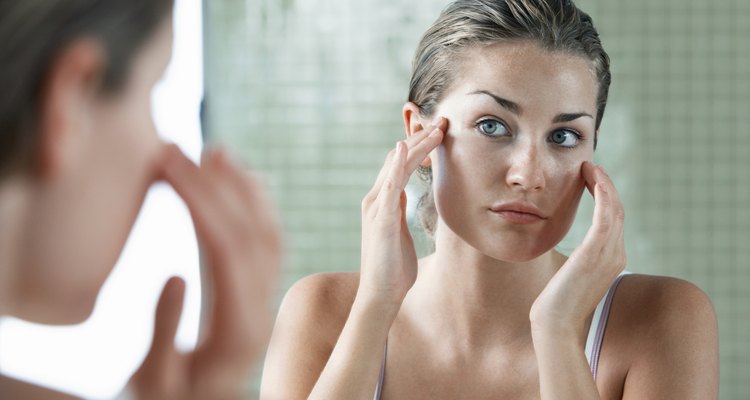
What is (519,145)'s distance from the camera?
90 centimetres

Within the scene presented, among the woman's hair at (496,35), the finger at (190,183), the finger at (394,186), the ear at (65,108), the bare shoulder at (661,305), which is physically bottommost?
the bare shoulder at (661,305)

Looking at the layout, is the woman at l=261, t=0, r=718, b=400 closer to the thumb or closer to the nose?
the nose

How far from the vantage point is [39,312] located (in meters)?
0.30

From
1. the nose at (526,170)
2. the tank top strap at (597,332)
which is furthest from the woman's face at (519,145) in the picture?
the tank top strap at (597,332)

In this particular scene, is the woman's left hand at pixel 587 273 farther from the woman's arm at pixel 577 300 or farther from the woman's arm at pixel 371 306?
the woman's arm at pixel 371 306

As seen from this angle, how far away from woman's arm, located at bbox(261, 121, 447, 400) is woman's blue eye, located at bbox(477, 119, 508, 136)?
0.05 metres

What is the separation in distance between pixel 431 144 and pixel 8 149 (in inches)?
27.0

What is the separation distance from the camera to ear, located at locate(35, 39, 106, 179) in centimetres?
28

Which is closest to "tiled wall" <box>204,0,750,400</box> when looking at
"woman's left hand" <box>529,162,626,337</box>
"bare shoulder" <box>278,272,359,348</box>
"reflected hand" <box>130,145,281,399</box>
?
"bare shoulder" <box>278,272,359,348</box>

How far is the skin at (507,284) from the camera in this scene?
0.89 meters

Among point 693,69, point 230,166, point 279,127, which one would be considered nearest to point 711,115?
point 693,69

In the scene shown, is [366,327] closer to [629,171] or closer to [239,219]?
[239,219]

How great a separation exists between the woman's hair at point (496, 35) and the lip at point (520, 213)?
161mm

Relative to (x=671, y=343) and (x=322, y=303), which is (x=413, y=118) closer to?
(x=322, y=303)
